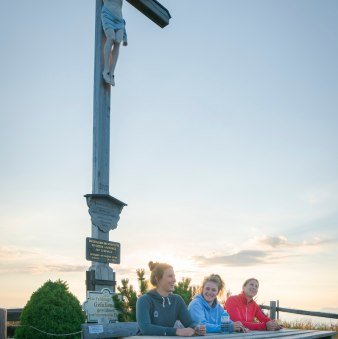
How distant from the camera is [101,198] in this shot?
9.16 metres

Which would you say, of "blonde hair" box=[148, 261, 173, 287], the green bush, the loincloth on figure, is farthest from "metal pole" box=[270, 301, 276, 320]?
"blonde hair" box=[148, 261, 173, 287]

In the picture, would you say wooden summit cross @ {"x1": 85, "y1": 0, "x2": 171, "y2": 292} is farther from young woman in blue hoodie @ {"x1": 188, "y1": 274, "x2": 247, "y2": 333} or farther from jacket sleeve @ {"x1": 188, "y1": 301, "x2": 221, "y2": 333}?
jacket sleeve @ {"x1": 188, "y1": 301, "x2": 221, "y2": 333}

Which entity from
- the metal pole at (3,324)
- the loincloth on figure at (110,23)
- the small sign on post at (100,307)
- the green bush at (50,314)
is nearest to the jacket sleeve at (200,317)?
the small sign on post at (100,307)

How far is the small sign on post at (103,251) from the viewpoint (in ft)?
28.5

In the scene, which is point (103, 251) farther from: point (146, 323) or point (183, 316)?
point (146, 323)

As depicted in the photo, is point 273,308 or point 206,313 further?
point 273,308

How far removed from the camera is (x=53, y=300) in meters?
8.32

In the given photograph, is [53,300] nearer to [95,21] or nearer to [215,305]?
[215,305]

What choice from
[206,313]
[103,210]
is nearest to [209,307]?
[206,313]

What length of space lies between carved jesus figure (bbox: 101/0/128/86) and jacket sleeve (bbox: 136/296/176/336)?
20.0 ft

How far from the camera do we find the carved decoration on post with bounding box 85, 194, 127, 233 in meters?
9.05

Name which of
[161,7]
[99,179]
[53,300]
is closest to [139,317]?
[53,300]

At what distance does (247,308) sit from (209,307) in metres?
1.26

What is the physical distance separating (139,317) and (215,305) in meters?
1.55
